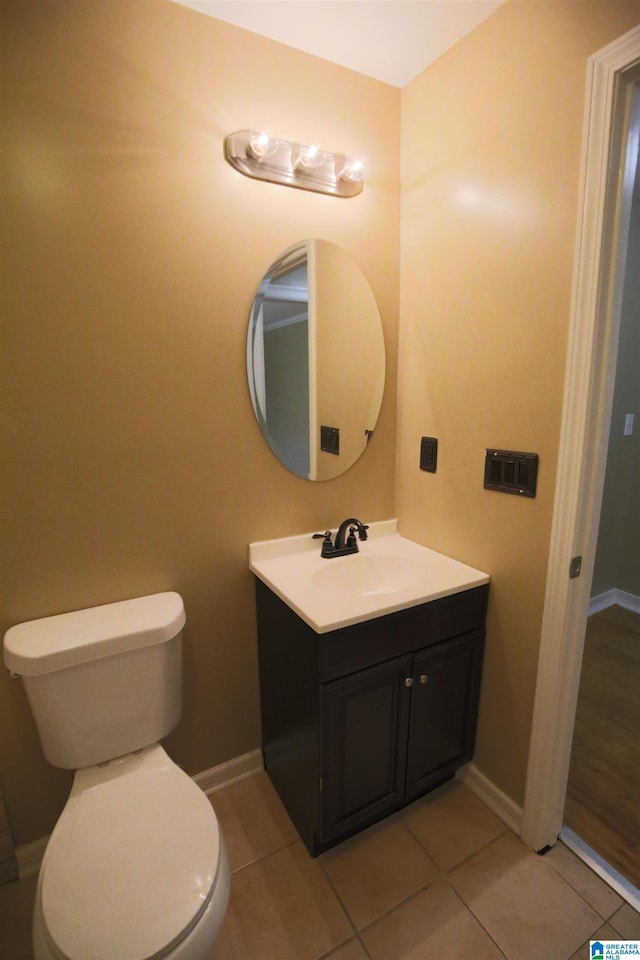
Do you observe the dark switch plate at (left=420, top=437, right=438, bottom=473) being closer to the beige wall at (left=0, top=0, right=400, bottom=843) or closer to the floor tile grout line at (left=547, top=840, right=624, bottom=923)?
the beige wall at (left=0, top=0, right=400, bottom=843)

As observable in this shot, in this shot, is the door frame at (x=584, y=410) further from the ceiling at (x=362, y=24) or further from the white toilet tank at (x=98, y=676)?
the white toilet tank at (x=98, y=676)

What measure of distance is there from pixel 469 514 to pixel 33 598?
1.37 meters

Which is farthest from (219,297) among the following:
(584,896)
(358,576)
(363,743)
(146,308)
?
(584,896)

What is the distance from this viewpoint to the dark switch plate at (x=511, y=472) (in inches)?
48.6

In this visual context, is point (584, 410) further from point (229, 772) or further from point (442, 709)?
point (229, 772)

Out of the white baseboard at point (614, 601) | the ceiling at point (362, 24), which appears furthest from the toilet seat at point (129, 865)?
the white baseboard at point (614, 601)

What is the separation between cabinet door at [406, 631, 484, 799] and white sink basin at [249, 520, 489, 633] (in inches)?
7.9

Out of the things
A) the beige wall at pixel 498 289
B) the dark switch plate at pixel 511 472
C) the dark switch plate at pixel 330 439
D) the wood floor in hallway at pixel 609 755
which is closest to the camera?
the beige wall at pixel 498 289

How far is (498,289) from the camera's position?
1279 millimetres

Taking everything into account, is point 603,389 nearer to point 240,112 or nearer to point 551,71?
point 551,71

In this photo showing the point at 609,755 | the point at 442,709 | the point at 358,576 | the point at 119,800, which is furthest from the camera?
the point at 609,755

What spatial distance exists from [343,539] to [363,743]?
0.64m

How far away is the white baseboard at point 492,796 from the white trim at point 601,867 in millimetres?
149

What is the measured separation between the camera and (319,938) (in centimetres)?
113
